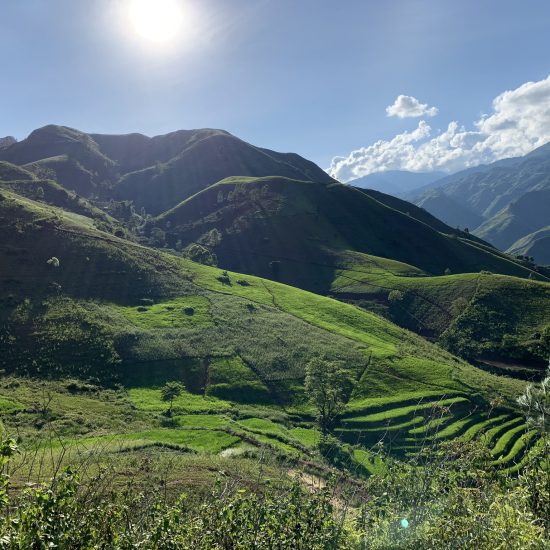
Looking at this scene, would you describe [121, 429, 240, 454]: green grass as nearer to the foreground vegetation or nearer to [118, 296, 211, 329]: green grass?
the foreground vegetation

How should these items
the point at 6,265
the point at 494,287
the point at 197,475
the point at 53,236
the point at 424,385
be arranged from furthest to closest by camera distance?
the point at 494,287 < the point at 53,236 < the point at 6,265 < the point at 424,385 < the point at 197,475

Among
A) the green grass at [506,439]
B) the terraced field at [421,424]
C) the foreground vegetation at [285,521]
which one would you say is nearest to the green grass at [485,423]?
the terraced field at [421,424]

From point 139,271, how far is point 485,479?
112069mm

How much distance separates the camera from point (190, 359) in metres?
84.1

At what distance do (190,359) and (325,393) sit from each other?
29.0 m

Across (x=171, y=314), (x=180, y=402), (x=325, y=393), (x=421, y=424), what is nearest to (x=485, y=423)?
(x=421, y=424)

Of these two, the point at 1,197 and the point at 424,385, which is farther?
the point at 1,197

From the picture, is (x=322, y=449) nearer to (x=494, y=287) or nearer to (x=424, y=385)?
(x=424, y=385)

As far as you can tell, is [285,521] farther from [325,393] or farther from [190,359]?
[190,359]

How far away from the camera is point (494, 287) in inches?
5615

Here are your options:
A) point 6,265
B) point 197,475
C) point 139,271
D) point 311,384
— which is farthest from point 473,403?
point 6,265

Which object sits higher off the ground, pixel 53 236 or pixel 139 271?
pixel 53 236

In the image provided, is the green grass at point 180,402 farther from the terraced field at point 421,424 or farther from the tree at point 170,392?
the terraced field at point 421,424

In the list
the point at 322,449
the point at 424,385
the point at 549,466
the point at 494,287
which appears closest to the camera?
the point at 549,466
